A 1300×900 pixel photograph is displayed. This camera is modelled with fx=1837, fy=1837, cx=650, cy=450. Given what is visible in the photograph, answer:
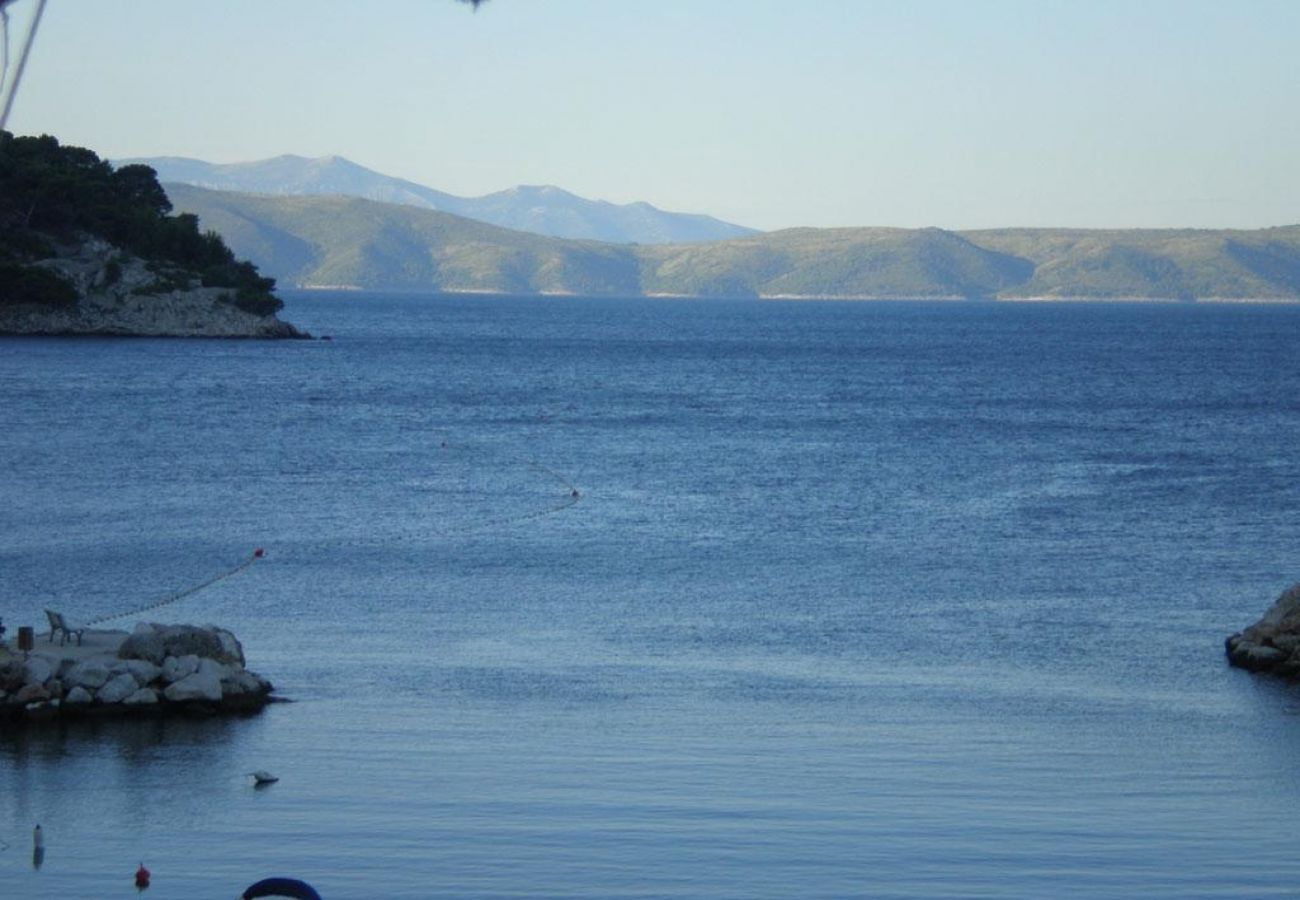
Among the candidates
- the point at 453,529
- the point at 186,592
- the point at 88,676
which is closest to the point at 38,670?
the point at 88,676

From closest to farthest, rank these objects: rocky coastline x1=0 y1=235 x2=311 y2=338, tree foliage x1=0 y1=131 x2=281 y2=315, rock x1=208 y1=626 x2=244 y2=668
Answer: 1. rock x1=208 y1=626 x2=244 y2=668
2. rocky coastline x1=0 y1=235 x2=311 y2=338
3. tree foliage x1=0 y1=131 x2=281 y2=315

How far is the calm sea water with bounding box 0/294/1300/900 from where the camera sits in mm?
18734

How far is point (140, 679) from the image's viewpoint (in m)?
25.1

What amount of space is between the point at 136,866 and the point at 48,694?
22.6 feet

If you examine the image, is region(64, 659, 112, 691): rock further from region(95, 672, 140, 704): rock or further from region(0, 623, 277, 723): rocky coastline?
region(95, 672, 140, 704): rock

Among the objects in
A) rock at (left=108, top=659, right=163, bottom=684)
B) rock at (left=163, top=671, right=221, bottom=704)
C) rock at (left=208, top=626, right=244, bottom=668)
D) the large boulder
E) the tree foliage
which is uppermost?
the tree foliage

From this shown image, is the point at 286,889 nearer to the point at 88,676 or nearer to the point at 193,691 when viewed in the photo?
the point at 193,691

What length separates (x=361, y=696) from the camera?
25.8 meters

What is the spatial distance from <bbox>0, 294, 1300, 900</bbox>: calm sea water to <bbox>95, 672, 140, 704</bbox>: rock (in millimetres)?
597

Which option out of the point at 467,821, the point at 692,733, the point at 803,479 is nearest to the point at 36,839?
the point at 467,821

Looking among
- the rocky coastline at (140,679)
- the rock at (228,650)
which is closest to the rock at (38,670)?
the rocky coastline at (140,679)

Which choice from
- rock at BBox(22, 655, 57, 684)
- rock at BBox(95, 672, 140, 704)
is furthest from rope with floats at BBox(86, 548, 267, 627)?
rock at BBox(95, 672, 140, 704)

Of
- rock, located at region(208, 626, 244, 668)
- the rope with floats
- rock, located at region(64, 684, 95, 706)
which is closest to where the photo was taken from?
rock, located at region(64, 684, 95, 706)

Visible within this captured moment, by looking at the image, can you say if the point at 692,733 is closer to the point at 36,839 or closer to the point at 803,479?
the point at 36,839
